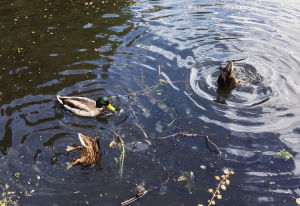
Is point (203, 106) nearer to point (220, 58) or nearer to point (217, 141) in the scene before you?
point (217, 141)

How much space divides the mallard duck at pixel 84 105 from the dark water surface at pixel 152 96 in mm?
222

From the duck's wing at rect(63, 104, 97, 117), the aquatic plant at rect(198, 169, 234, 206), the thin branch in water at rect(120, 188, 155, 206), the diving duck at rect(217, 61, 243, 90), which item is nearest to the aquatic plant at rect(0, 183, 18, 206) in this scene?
the thin branch in water at rect(120, 188, 155, 206)

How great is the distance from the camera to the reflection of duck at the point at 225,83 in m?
7.65

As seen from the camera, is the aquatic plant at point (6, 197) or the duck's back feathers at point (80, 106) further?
the duck's back feathers at point (80, 106)

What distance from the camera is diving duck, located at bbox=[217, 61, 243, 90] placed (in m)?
7.65

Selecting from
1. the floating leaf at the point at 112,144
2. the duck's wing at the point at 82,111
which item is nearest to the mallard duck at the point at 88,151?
the floating leaf at the point at 112,144

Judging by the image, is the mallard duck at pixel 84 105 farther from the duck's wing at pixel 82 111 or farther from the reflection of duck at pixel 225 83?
the reflection of duck at pixel 225 83

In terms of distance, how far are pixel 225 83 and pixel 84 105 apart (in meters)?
3.63

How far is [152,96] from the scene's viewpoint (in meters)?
7.65

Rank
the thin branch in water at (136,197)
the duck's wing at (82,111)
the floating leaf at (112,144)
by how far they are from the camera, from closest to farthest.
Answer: the thin branch in water at (136,197) < the floating leaf at (112,144) < the duck's wing at (82,111)

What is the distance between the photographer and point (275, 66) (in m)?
8.84

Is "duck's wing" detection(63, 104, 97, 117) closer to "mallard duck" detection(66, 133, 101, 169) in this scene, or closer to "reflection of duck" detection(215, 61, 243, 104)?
"mallard duck" detection(66, 133, 101, 169)

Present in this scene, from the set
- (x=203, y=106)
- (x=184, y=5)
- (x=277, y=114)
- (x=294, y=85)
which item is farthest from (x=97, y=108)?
(x=184, y=5)

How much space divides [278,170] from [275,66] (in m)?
4.05
